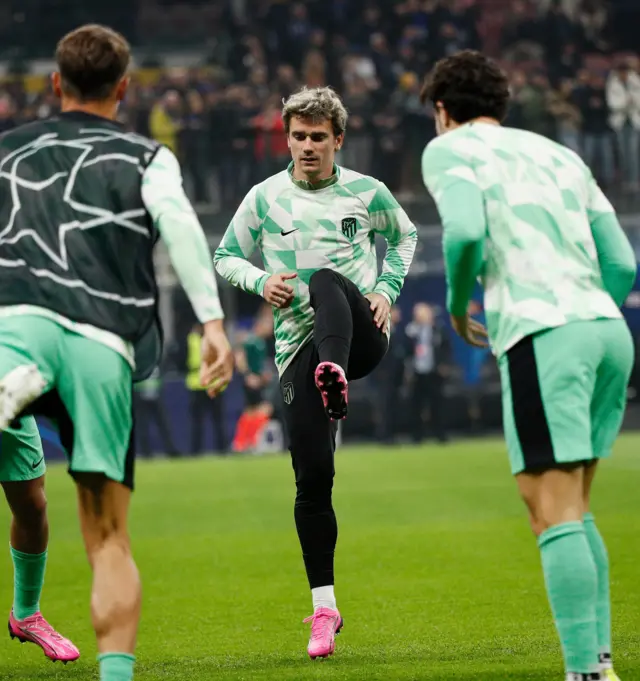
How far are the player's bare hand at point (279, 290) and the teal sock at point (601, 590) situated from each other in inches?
70.8

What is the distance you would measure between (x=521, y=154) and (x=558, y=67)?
857 inches

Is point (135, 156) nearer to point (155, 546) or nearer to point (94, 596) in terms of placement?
point (94, 596)

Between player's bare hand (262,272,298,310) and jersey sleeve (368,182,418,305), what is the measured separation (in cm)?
56

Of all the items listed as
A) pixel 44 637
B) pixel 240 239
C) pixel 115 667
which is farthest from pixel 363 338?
pixel 115 667

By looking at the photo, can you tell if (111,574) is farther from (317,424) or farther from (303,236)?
(303,236)

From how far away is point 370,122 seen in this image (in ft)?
72.5

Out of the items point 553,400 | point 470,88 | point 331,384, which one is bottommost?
point 331,384

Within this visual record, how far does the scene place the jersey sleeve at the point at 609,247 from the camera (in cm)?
442

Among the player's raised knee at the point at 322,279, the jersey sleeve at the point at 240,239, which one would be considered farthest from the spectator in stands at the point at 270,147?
the player's raised knee at the point at 322,279

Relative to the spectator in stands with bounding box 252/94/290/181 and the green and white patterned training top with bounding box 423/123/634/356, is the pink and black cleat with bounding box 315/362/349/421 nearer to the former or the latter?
the green and white patterned training top with bounding box 423/123/634/356

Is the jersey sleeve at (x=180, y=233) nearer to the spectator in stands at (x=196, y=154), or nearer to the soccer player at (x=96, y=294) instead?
the soccer player at (x=96, y=294)

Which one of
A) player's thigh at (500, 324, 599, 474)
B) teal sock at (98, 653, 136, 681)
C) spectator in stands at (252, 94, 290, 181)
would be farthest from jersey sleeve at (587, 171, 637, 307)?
spectator in stands at (252, 94, 290, 181)

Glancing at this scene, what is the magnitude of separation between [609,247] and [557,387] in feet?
1.88

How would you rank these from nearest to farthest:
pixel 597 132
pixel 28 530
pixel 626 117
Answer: pixel 28 530 → pixel 597 132 → pixel 626 117
